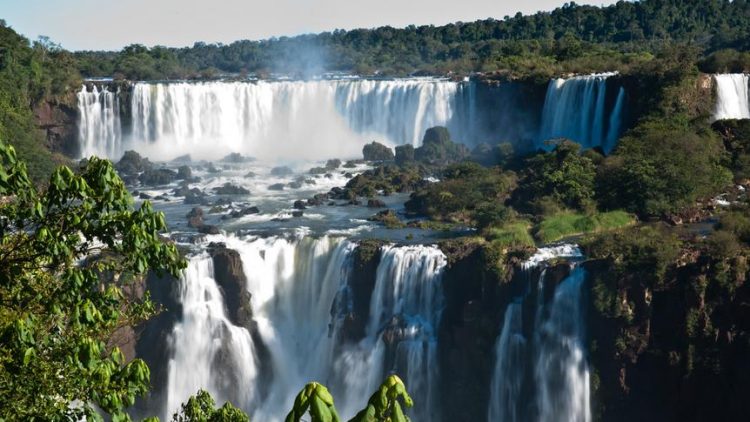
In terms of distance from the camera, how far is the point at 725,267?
22.7 meters

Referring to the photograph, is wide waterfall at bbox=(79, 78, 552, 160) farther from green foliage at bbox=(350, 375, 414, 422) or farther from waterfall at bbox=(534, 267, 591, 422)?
green foliage at bbox=(350, 375, 414, 422)

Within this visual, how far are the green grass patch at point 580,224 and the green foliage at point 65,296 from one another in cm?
2028

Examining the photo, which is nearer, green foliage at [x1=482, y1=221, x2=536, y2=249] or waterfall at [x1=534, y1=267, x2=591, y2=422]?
waterfall at [x1=534, y1=267, x2=591, y2=422]

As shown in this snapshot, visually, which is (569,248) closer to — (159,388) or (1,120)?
(159,388)

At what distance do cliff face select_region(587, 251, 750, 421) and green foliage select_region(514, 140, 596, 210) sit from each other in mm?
6823

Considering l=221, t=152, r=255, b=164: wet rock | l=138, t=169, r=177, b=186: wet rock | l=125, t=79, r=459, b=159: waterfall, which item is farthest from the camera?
l=125, t=79, r=459, b=159: waterfall

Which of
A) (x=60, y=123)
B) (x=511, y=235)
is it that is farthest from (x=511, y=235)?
(x=60, y=123)

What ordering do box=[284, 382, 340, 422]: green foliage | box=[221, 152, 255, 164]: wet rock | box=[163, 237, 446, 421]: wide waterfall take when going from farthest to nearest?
box=[221, 152, 255, 164]: wet rock < box=[163, 237, 446, 421]: wide waterfall < box=[284, 382, 340, 422]: green foliage

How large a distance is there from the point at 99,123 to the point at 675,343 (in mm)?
36900

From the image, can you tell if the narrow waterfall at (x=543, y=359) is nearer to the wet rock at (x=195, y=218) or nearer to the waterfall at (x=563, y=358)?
the waterfall at (x=563, y=358)

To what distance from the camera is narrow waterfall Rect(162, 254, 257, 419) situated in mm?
27953

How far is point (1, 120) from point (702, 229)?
2897 cm

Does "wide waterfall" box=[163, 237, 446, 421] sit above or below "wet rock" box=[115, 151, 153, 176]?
below

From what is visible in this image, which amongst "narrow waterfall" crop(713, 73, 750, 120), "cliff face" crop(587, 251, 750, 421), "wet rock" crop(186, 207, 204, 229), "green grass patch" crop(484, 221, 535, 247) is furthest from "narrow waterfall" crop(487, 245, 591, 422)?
"narrow waterfall" crop(713, 73, 750, 120)
